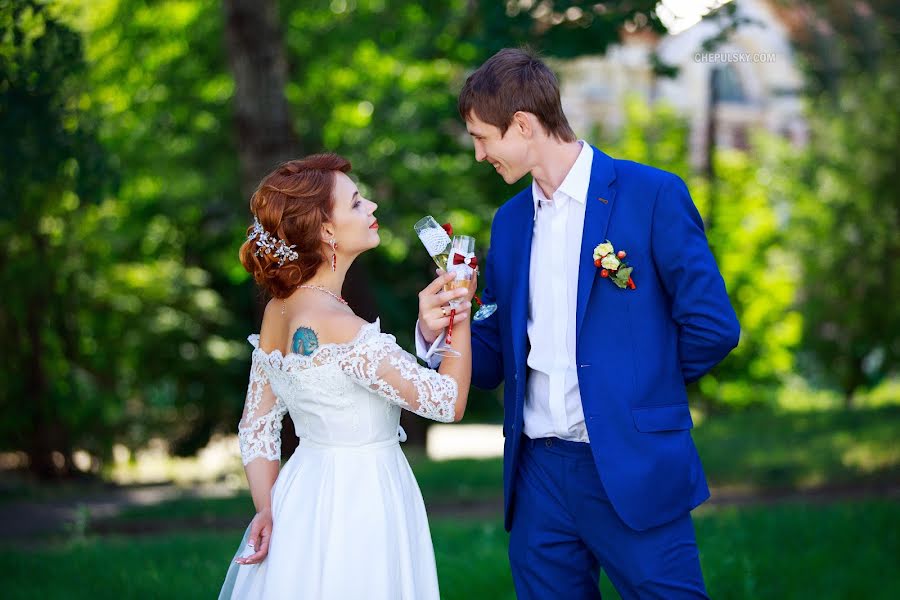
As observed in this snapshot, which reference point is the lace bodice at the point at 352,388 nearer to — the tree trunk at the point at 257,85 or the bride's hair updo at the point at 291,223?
the bride's hair updo at the point at 291,223

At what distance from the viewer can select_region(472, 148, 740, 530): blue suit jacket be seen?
3227 millimetres

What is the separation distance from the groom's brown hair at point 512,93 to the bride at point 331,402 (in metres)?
0.51

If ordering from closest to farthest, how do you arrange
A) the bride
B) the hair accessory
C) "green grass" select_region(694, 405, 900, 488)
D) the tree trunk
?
the bride → the hair accessory → the tree trunk → "green grass" select_region(694, 405, 900, 488)

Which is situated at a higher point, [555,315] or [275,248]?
[275,248]

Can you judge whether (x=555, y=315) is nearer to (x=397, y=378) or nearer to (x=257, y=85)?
(x=397, y=378)

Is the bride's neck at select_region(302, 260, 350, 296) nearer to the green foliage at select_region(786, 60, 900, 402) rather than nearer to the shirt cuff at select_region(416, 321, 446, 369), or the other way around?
the shirt cuff at select_region(416, 321, 446, 369)

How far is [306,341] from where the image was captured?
3.34 m

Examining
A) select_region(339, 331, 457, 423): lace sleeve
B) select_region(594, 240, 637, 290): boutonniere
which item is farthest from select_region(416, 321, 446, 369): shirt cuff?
select_region(594, 240, 637, 290): boutonniere

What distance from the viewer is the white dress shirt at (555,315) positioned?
3395mm

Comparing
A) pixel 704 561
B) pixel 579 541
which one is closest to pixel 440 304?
pixel 579 541

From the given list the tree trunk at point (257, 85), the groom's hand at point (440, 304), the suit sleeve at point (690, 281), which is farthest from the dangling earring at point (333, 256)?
the tree trunk at point (257, 85)

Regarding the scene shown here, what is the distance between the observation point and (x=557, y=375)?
3396 millimetres

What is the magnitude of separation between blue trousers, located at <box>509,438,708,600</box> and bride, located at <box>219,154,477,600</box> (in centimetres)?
34

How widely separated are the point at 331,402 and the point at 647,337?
3.32 ft
